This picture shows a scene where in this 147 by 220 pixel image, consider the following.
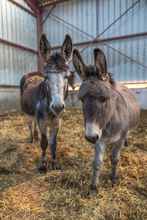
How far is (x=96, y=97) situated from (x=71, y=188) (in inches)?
44.2

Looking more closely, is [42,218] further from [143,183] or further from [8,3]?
[8,3]

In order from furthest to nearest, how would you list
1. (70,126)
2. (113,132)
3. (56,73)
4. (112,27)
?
(112,27)
(70,126)
(56,73)
(113,132)

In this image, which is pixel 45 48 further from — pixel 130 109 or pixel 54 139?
pixel 130 109

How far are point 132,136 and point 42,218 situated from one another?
8.77 ft

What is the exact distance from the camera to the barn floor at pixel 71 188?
1.96 meters

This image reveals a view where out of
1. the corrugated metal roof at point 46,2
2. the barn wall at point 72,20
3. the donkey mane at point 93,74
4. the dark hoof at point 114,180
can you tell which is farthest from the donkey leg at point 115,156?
the corrugated metal roof at point 46,2

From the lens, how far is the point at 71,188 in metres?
2.33

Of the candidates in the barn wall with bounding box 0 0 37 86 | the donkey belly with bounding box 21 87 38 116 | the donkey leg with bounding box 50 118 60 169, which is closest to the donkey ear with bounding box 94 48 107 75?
the donkey leg with bounding box 50 118 60 169

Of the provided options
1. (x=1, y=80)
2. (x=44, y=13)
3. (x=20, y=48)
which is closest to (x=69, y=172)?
(x=1, y=80)

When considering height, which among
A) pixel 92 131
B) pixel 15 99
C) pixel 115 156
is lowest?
pixel 115 156

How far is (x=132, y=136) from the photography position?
412 cm

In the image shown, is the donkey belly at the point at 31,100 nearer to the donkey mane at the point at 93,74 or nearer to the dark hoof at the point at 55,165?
the dark hoof at the point at 55,165

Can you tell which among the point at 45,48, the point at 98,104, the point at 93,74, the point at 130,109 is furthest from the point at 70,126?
the point at 98,104

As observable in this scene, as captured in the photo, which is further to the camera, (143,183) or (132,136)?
(132,136)
